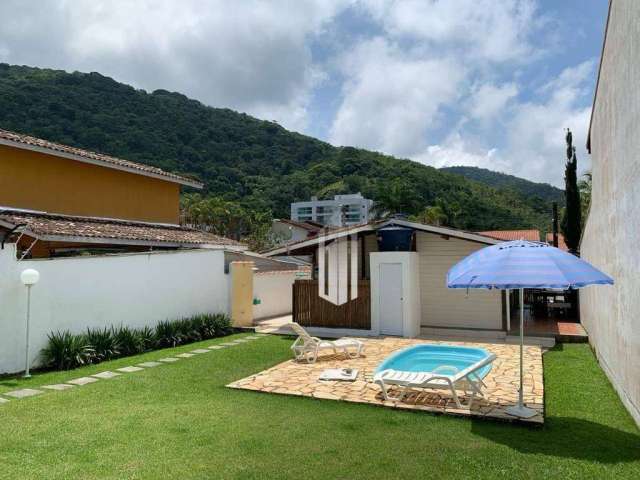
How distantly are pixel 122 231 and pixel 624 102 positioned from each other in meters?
15.6

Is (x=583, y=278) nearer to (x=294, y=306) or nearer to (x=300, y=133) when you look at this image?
(x=294, y=306)

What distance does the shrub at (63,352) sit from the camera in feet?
35.5

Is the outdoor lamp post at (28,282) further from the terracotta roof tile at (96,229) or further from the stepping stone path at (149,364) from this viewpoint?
the stepping stone path at (149,364)

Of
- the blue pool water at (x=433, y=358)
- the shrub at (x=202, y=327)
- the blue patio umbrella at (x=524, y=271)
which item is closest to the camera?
the blue patio umbrella at (x=524, y=271)

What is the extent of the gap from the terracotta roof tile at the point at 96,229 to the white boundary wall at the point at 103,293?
159cm

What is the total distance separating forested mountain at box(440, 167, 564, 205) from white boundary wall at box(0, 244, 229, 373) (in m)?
70.2

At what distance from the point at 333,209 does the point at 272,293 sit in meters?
67.1

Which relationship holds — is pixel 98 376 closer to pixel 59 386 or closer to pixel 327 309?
pixel 59 386

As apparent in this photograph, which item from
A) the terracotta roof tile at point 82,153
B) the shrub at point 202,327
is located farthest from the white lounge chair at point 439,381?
the terracotta roof tile at point 82,153

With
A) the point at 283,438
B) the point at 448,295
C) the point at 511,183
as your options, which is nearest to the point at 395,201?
the point at 448,295

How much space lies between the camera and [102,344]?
11844 mm

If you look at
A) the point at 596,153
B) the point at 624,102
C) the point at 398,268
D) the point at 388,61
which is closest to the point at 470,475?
the point at 624,102

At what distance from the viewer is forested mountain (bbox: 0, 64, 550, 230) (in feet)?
155

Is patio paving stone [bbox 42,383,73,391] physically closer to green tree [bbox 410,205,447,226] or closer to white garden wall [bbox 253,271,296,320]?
white garden wall [bbox 253,271,296,320]
